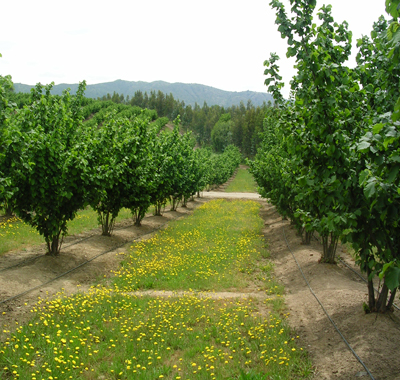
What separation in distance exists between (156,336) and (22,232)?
972cm

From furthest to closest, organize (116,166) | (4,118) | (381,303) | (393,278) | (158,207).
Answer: (158,207) → (116,166) → (4,118) → (381,303) → (393,278)

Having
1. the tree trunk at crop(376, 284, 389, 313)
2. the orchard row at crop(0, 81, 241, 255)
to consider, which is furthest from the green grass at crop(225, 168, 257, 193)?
the tree trunk at crop(376, 284, 389, 313)

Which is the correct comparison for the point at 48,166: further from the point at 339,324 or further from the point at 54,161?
the point at 339,324

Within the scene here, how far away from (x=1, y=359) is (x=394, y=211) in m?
5.70

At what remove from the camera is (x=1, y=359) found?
507 centimetres

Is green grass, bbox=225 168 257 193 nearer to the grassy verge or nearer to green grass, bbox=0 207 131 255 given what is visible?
green grass, bbox=0 207 131 255

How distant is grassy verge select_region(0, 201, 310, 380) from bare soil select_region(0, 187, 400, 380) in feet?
1.33

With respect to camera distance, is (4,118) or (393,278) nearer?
(393,278)

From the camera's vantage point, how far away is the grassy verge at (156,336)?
17.0 feet

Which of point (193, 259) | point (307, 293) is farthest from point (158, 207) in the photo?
point (307, 293)

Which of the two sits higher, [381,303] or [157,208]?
[381,303]

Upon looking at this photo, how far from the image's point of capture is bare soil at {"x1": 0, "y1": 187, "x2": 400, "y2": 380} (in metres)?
5.35

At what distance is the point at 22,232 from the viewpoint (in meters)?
13.8

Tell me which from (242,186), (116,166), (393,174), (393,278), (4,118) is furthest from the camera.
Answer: (242,186)
